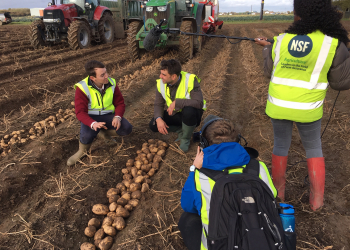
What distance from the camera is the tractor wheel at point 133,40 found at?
797 centimetres

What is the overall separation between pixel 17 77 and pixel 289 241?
7062 millimetres

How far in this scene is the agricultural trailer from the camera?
9336 millimetres

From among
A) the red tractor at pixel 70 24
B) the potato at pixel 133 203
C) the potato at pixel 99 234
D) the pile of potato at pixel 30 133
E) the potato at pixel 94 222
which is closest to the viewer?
the potato at pixel 99 234

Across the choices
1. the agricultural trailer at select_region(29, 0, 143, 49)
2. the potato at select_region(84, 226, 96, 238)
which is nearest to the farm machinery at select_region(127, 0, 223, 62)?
the agricultural trailer at select_region(29, 0, 143, 49)

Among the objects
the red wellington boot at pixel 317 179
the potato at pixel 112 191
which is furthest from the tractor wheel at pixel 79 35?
the red wellington boot at pixel 317 179

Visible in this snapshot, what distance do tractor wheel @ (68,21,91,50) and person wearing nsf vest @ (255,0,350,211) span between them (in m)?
9.05

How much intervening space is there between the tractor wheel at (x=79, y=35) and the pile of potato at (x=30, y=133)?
617 centimetres

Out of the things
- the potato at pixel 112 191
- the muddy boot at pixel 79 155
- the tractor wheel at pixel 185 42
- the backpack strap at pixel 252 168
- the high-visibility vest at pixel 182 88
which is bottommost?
the potato at pixel 112 191

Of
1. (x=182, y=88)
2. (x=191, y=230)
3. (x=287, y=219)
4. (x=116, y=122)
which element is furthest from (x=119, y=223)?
(x=182, y=88)

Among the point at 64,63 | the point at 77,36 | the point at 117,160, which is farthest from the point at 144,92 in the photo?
the point at 77,36

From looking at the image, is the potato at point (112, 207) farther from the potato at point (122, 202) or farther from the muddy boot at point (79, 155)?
the muddy boot at point (79, 155)

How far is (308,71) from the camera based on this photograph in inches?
73.4

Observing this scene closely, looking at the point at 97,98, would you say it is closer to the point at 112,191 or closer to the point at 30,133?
the point at 112,191

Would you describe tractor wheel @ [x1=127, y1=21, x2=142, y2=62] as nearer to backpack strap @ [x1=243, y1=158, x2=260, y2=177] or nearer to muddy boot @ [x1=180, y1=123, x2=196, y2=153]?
muddy boot @ [x1=180, y1=123, x2=196, y2=153]
